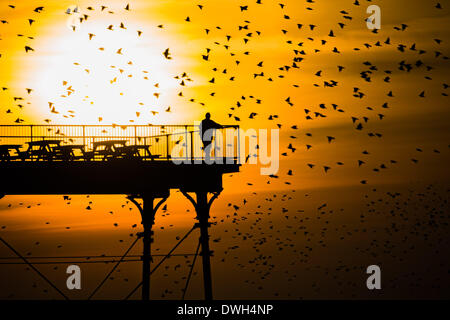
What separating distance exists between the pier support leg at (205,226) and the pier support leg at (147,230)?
1.51 metres

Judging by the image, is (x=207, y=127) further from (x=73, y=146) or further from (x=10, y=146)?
(x=10, y=146)

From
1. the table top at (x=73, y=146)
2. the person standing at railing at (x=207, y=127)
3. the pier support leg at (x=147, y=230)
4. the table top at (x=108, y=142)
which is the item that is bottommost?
the pier support leg at (x=147, y=230)

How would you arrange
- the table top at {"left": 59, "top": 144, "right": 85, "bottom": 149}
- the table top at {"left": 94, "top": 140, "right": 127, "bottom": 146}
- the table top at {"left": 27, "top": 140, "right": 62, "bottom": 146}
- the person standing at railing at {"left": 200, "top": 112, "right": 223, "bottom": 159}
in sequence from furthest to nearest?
the table top at {"left": 27, "top": 140, "right": 62, "bottom": 146}
the table top at {"left": 59, "top": 144, "right": 85, "bottom": 149}
the table top at {"left": 94, "top": 140, "right": 127, "bottom": 146}
the person standing at railing at {"left": 200, "top": 112, "right": 223, "bottom": 159}

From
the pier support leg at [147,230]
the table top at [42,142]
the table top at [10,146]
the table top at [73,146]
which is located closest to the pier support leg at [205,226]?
the pier support leg at [147,230]

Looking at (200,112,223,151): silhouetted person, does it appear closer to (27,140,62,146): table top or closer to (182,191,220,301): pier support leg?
(182,191,220,301): pier support leg

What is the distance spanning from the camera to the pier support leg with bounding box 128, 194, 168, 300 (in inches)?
1182

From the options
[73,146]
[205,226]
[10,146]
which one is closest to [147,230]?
[205,226]

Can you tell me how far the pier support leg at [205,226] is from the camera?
29.6 m

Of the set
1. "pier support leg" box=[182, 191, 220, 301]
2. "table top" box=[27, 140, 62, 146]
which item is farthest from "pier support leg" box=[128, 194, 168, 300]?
"table top" box=[27, 140, 62, 146]

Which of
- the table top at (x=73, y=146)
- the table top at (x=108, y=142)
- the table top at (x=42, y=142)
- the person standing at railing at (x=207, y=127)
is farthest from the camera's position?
the table top at (x=42, y=142)

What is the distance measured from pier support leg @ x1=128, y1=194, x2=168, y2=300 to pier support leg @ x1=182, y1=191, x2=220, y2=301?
1.51 m

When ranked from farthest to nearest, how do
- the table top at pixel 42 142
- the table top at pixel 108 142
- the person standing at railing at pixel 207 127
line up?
the table top at pixel 42 142, the table top at pixel 108 142, the person standing at railing at pixel 207 127

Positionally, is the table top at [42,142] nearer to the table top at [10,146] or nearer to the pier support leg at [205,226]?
the table top at [10,146]
